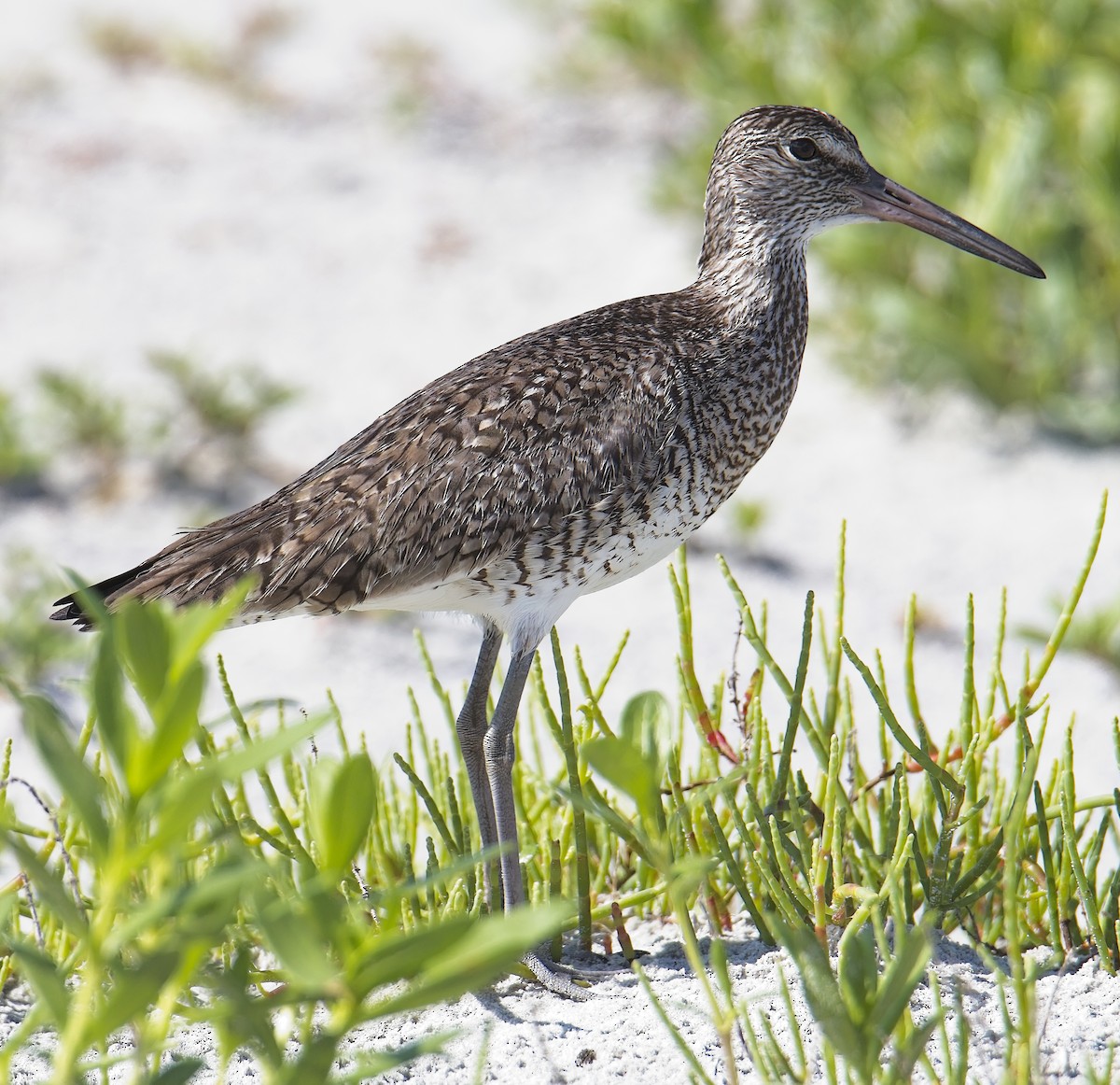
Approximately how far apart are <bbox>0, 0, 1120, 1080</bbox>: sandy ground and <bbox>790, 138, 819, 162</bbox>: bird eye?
1802 mm

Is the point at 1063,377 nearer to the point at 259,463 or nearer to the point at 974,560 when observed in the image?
the point at 974,560

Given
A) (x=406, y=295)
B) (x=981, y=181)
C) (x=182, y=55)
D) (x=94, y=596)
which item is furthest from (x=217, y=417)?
(x=182, y=55)

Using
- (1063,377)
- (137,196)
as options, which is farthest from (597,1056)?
(137,196)

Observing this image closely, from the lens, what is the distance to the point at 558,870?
2883mm

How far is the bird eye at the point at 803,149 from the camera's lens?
11.3ft

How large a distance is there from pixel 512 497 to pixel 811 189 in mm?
1109

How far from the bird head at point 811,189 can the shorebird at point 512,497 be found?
0.31 meters

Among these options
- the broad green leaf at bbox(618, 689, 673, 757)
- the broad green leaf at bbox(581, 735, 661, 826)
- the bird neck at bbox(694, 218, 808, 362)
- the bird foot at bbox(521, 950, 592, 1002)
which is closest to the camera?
the broad green leaf at bbox(581, 735, 661, 826)

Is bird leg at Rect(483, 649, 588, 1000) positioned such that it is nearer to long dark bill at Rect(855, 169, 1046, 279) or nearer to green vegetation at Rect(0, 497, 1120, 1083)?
green vegetation at Rect(0, 497, 1120, 1083)

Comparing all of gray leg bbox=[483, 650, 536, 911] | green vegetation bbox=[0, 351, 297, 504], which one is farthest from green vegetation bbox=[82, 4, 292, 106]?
gray leg bbox=[483, 650, 536, 911]

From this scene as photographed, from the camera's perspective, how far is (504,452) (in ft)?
9.47

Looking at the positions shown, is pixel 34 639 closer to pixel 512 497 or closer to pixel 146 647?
pixel 512 497

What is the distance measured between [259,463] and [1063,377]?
2.95m

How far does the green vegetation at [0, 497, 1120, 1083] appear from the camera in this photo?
146 cm
